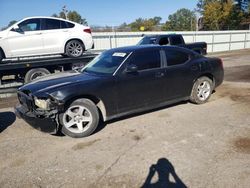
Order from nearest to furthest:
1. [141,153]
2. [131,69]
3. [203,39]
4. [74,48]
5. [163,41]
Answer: [141,153] → [131,69] → [74,48] → [163,41] → [203,39]

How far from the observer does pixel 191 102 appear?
268 inches

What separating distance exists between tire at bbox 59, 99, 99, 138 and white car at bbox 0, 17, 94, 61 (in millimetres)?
5090

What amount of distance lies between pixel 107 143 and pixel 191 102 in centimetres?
312

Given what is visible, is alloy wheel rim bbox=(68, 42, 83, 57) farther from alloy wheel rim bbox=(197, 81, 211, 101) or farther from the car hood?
alloy wheel rim bbox=(197, 81, 211, 101)

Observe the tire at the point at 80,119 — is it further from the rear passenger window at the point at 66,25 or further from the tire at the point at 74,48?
the rear passenger window at the point at 66,25

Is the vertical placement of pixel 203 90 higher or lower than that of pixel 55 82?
lower

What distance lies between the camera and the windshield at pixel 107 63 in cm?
535

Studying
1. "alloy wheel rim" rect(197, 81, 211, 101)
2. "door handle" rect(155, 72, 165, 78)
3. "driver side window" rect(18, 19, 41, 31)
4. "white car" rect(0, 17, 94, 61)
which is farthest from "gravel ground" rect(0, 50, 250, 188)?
"driver side window" rect(18, 19, 41, 31)

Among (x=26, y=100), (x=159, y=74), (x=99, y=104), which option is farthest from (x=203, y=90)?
(x=26, y=100)

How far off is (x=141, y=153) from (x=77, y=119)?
140 cm

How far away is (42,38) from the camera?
8.95 meters

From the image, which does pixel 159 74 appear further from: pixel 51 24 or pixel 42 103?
pixel 51 24

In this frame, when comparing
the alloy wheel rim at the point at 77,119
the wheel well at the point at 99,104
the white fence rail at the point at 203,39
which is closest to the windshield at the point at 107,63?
the wheel well at the point at 99,104

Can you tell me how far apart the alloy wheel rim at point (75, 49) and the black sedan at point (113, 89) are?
401 cm
